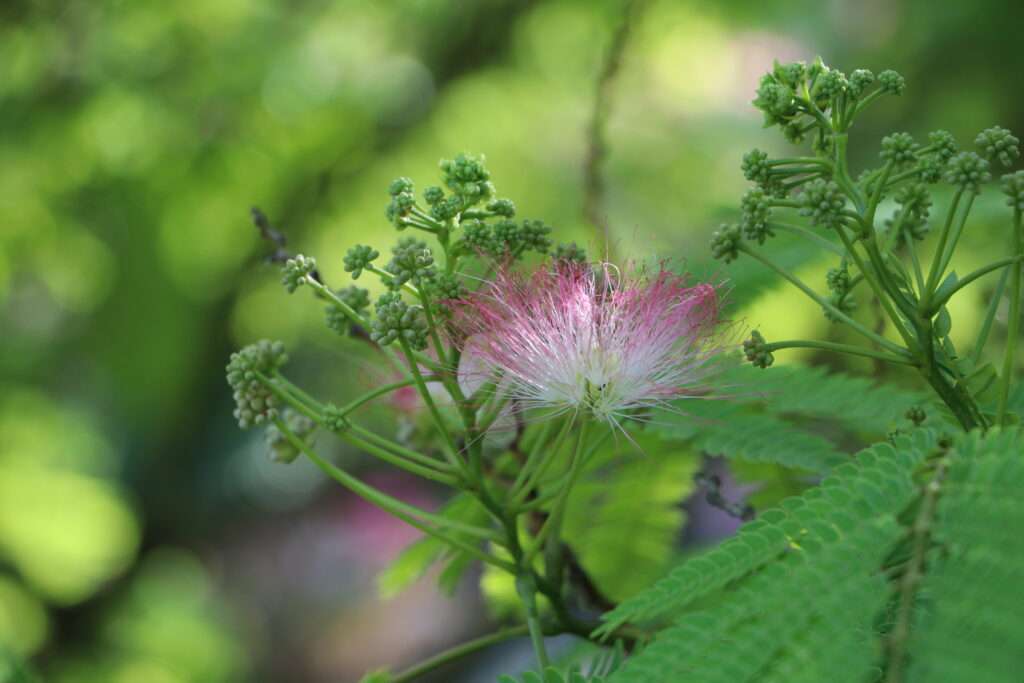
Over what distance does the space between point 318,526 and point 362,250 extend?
23.1 feet

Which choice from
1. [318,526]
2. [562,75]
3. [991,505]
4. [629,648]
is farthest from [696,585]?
[318,526]

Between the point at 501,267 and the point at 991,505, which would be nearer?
the point at 991,505

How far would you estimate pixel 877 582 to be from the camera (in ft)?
2.47

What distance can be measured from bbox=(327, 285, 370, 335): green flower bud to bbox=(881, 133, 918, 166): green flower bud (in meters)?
0.60

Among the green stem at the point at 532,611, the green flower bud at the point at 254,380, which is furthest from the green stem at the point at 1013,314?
the green flower bud at the point at 254,380

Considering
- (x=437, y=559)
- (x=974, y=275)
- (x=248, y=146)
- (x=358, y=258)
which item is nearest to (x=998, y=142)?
(x=974, y=275)

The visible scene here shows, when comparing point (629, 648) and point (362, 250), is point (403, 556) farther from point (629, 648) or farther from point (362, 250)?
point (362, 250)

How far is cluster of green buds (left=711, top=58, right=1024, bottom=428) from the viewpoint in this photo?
0.97 meters

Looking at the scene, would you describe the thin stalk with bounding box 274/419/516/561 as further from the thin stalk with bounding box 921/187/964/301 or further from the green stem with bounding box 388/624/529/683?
the thin stalk with bounding box 921/187/964/301

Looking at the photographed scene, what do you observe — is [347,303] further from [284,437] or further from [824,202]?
[824,202]

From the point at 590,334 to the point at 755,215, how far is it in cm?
25

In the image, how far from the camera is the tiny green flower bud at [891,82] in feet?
3.45

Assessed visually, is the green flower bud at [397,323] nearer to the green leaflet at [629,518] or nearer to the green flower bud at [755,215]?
the green flower bud at [755,215]

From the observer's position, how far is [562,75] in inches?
158
